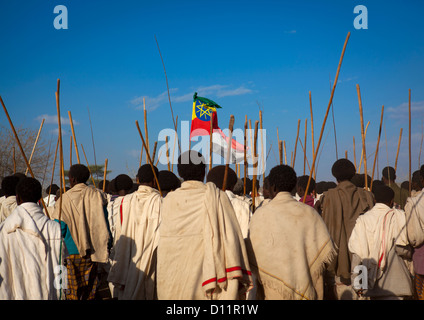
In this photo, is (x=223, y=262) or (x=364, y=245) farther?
(x=364, y=245)

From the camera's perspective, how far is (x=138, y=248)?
491cm

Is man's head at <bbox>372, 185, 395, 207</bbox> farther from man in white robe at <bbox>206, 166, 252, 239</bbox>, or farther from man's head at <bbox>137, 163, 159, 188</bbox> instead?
man's head at <bbox>137, 163, 159, 188</bbox>

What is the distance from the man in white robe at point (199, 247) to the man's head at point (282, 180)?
435 millimetres

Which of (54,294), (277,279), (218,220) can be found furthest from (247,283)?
(54,294)

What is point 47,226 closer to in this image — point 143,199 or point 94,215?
point 143,199

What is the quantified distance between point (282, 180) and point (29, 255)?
2123 mm

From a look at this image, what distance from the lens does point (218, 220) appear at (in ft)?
10.7

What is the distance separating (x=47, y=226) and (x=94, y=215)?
2.13 metres

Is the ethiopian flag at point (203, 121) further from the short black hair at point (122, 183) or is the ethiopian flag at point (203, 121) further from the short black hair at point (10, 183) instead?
the short black hair at point (10, 183)

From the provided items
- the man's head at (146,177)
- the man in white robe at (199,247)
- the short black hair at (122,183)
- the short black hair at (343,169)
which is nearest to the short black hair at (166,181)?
the man's head at (146,177)

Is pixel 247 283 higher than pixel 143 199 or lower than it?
lower

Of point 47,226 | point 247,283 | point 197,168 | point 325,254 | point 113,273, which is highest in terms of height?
point 197,168

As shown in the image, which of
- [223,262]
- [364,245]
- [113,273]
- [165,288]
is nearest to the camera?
[223,262]

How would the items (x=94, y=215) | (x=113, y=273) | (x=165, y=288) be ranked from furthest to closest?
(x=94, y=215) → (x=113, y=273) → (x=165, y=288)
